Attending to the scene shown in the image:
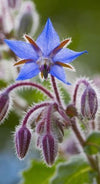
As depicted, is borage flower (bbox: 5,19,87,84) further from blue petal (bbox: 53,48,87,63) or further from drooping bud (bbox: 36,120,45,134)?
drooping bud (bbox: 36,120,45,134)

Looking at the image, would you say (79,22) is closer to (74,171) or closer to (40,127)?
(74,171)

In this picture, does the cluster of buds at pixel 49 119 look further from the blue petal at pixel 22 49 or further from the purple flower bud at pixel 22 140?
the blue petal at pixel 22 49

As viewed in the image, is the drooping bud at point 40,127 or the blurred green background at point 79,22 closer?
the drooping bud at point 40,127

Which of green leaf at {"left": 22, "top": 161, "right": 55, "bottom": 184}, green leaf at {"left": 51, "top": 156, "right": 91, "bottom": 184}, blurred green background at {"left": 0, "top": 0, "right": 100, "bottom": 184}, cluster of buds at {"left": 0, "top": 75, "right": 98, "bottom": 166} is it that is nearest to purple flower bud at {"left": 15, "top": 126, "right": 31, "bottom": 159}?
cluster of buds at {"left": 0, "top": 75, "right": 98, "bottom": 166}

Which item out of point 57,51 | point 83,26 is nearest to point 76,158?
point 57,51

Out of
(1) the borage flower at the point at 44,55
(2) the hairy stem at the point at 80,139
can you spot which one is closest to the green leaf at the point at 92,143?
(2) the hairy stem at the point at 80,139

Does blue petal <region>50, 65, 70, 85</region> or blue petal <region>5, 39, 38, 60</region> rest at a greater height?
blue petal <region>5, 39, 38, 60</region>
